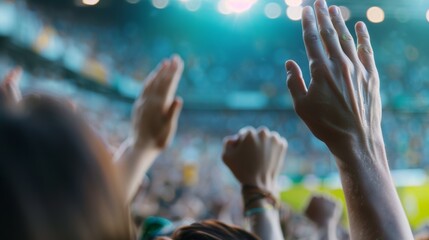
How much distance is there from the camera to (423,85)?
14.2 metres

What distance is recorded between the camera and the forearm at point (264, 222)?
1.21 m

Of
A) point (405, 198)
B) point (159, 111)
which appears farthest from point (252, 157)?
point (405, 198)

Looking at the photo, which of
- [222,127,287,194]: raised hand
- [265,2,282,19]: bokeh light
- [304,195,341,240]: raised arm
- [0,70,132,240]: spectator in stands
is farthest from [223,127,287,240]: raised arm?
[265,2,282,19]: bokeh light

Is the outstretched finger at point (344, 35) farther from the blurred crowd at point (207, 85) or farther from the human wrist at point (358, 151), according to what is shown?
the blurred crowd at point (207, 85)

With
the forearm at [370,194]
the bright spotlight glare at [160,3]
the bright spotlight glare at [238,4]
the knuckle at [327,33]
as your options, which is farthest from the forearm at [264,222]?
the bright spotlight glare at [160,3]

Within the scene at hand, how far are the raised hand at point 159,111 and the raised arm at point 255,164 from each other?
158 millimetres

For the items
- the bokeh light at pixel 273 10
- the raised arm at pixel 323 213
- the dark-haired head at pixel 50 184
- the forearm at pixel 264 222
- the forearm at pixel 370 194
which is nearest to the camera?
the dark-haired head at pixel 50 184

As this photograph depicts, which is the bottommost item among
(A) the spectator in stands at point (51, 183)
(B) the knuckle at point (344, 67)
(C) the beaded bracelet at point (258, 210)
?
(C) the beaded bracelet at point (258, 210)

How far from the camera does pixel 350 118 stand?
2.91 ft

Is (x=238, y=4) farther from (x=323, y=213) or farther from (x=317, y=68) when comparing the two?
(x=317, y=68)

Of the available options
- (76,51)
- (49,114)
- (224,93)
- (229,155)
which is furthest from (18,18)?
(49,114)

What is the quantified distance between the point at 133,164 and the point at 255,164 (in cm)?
28

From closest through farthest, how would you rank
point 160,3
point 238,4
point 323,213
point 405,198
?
point 323,213 < point 405,198 < point 238,4 < point 160,3

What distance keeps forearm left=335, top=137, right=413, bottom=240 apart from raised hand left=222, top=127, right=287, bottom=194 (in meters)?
0.45
